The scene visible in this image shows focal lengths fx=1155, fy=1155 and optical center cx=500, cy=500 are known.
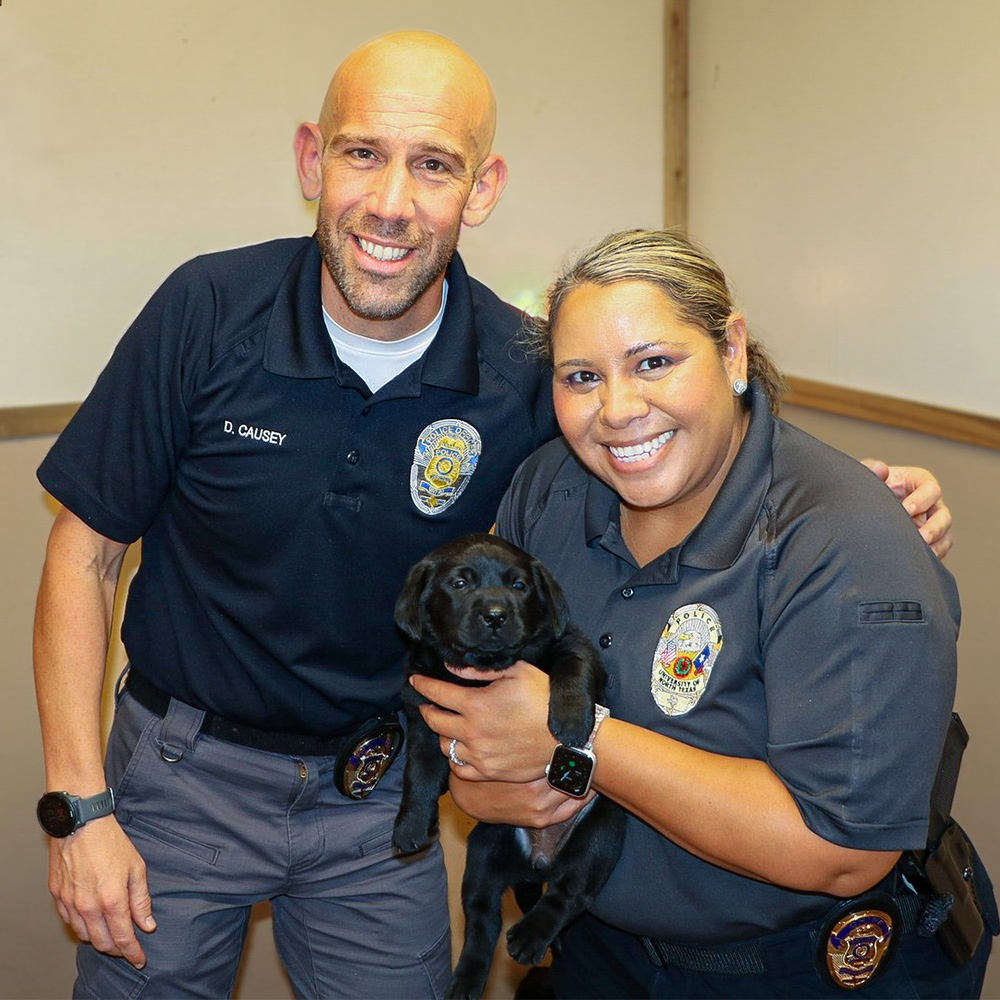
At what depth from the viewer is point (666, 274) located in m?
1.58

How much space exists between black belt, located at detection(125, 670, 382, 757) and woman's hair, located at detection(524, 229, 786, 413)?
2.54 ft

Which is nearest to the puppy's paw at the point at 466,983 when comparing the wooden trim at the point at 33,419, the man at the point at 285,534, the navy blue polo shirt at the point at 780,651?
the man at the point at 285,534

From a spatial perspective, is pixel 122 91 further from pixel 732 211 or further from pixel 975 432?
pixel 975 432

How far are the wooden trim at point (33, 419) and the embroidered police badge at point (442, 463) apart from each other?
43.9 inches

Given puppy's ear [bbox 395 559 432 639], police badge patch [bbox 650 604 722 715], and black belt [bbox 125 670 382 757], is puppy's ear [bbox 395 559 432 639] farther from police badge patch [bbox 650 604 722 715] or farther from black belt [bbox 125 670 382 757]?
police badge patch [bbox 650 604 722 715]

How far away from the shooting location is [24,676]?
8.75 ft

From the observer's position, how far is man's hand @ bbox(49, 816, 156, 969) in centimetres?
176

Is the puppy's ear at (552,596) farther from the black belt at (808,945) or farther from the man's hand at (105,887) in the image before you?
the man's hand at (105,887)

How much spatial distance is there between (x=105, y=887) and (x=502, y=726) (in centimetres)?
66

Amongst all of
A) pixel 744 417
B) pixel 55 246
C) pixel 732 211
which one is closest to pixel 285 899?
pixel 744 417

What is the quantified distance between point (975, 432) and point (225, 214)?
6.15 ft

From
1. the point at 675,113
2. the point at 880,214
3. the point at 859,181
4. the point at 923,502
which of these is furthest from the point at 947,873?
the point at 675,113

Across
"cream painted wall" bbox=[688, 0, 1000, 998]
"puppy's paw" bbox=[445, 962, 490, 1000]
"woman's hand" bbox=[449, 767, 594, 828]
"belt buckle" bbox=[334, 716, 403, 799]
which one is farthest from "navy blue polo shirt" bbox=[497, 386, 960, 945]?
"cream painted wall" bbox=[688, 0, 1000, 998]

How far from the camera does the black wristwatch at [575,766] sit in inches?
62.5
